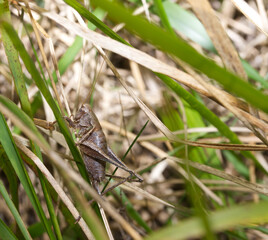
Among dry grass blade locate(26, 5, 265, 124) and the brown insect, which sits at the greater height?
dry grass blade locate(26, 5, 265, 124)

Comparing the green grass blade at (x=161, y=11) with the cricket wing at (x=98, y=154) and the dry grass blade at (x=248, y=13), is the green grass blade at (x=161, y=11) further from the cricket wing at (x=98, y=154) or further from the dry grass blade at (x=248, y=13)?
the cricket wing at (x=98, y=154)

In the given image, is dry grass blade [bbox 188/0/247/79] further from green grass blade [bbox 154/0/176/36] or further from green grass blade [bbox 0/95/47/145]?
green grass blade [bbox 0/95/47/145]

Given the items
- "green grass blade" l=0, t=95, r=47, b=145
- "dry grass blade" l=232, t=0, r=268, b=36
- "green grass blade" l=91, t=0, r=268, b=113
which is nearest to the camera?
"green grass blade" l=91, t=0, r=268, b=113

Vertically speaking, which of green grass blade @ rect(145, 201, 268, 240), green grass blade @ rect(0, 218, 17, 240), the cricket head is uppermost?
the cricket head

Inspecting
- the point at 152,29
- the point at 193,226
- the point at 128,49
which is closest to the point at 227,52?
the point at 128,49

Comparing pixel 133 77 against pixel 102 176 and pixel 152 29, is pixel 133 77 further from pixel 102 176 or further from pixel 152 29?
pixel 152 29

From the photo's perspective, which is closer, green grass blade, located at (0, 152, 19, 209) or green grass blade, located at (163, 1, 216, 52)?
green grass blade, located at (0, 152, 19, 209)

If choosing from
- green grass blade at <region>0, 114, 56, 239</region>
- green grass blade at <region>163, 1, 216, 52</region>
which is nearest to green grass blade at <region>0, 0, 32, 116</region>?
green grass blade at <region>0, 114, 56, 239</region>
